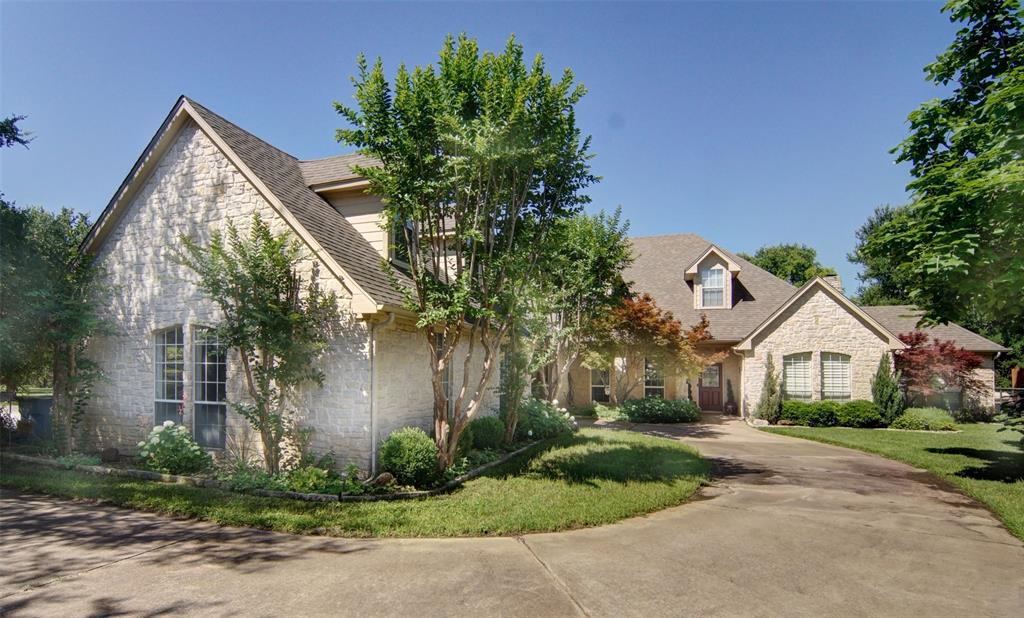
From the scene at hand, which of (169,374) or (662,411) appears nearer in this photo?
(169,374)

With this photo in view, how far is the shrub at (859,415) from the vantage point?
768 inches

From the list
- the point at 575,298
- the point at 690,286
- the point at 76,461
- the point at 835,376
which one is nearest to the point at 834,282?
the point at 835,376

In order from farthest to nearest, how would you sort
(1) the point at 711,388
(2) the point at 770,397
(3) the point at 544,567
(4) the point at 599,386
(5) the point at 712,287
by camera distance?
1. (5) the point at 712,287
2. (4) the point at 599,386
3. (1) the point at 711,388
4. (2) the point at 770,397
5. (3) the point at 544,567

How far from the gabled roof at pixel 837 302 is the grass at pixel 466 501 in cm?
1158

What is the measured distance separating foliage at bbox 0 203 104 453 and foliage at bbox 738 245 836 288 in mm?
49695

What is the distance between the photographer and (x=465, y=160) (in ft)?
29.2

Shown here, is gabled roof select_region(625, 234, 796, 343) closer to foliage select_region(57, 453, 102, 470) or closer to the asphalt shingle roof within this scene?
the asphalt shingle roof

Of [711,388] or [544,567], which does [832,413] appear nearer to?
[711,388]

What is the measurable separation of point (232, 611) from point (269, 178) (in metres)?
8.84

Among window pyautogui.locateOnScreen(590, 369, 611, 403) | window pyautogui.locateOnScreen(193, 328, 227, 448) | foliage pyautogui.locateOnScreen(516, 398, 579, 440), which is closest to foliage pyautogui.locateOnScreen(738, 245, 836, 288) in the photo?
window pyautogui.locateOnScreen(590, 369, 611, 403)

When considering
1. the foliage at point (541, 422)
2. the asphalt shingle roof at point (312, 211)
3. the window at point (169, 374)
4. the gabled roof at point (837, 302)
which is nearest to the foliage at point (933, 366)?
the gabled roof at point (837, 302)

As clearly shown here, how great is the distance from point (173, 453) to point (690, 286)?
22.8 metres

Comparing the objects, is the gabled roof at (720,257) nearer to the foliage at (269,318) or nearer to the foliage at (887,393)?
the foliage at (887,393)

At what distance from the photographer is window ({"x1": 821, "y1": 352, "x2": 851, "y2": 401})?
815 inches
